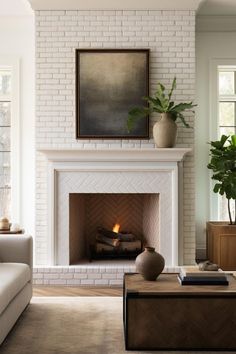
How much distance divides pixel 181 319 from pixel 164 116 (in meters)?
2.55

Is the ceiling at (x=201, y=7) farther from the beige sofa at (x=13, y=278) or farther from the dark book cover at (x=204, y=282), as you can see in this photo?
the dark book cover at (x=204, y=282)

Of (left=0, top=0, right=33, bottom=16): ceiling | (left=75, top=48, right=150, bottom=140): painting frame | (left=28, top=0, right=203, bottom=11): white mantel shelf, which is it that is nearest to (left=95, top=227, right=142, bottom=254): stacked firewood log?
(left=75, top=48, right=150, bottom=140): painting frame

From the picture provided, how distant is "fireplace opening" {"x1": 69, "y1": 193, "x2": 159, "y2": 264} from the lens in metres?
5.47

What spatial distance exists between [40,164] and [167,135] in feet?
4.54

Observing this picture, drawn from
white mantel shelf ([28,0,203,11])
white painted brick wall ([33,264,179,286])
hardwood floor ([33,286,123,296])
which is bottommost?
hardwood floor ([33,286,123,296])

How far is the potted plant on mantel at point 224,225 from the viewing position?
5.39 metres

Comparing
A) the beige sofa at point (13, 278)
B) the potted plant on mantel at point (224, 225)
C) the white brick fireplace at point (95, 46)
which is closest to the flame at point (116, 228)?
the white brick fireplace at point (95, 46)

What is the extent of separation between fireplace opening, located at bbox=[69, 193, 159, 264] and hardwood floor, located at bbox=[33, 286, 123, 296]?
528 millimetres

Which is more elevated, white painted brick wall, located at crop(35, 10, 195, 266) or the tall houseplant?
white painted brick wall, located at crop(35, 10, 195, 266)

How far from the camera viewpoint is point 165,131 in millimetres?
5055

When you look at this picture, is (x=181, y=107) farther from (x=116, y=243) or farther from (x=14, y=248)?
(x=14, y=248)

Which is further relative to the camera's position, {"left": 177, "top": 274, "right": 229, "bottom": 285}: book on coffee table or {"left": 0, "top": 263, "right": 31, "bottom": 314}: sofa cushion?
{"left": 177, "top": 274, "right": 229, "bottom": 285}: book on coffee table

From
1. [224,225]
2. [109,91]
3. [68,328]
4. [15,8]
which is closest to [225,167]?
[224,225]

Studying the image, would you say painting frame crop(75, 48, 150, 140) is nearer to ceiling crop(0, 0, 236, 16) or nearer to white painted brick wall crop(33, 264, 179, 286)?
ceiling crop(0, 0, 236, 16)
